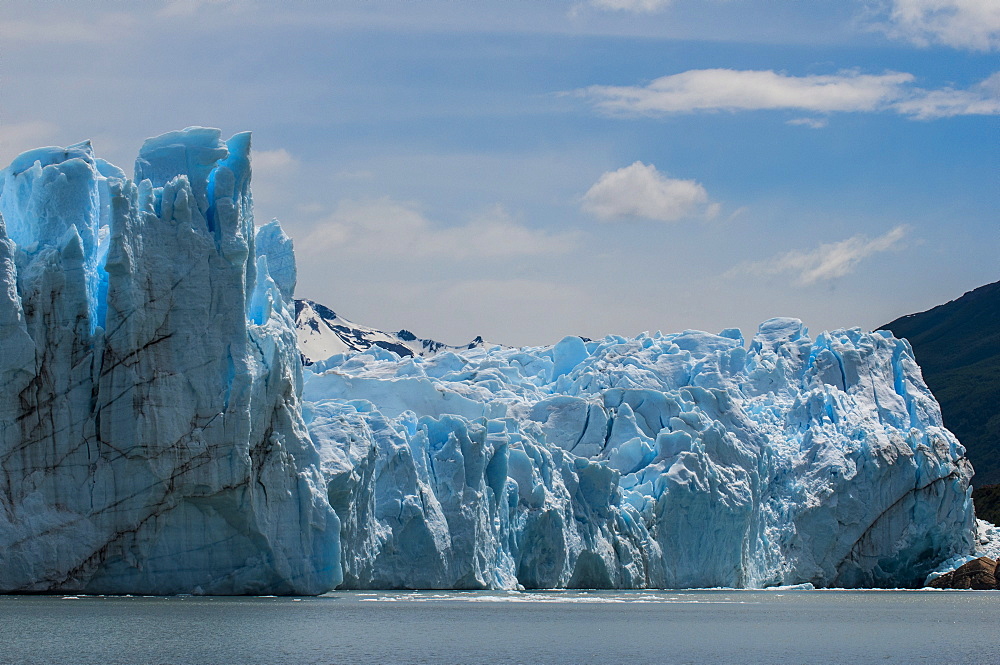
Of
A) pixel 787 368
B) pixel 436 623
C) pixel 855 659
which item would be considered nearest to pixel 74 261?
pixel 436 623

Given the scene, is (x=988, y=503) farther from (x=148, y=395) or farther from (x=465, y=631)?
(x=148, y=395)

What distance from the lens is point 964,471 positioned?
45969mm

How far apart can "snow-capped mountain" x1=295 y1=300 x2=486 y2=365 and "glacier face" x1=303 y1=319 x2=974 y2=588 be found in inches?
2840

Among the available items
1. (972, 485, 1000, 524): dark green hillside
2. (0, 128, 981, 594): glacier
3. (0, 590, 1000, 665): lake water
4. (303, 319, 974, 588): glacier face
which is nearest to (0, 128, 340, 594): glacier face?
(0, 128, 981, 594): glacier

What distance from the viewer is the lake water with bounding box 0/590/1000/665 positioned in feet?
58.7

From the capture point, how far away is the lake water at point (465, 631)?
1791 centimetres

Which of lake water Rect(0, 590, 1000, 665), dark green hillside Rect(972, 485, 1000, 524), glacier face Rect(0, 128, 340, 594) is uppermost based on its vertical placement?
glacier face Rect(0, 128, 340, 594)

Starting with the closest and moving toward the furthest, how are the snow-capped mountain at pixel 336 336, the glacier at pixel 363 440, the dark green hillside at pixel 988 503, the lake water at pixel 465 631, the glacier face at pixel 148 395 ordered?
the lake water at pixel 465 631, the glacier face at pixel 148 395, the glacier at pixel 363 440, the dark green hillside at pixel 988 503, the snow-capped mountain at pixel 336 336

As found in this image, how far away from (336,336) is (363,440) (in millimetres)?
106315

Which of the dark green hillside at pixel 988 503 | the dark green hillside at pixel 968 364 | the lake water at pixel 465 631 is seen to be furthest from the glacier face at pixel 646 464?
the dark green hillside at pixel 968 364

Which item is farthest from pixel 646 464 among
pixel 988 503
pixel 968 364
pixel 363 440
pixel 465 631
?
pixel 968 364

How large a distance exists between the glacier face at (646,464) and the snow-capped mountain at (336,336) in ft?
237

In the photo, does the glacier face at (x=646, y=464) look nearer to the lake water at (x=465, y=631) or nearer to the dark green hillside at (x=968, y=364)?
the lake water at (x=465, y=631)

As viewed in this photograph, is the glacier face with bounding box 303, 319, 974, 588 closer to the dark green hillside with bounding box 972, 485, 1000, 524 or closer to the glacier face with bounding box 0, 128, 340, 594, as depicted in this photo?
the glacier face with bounding box 0, 128, 340, 594
